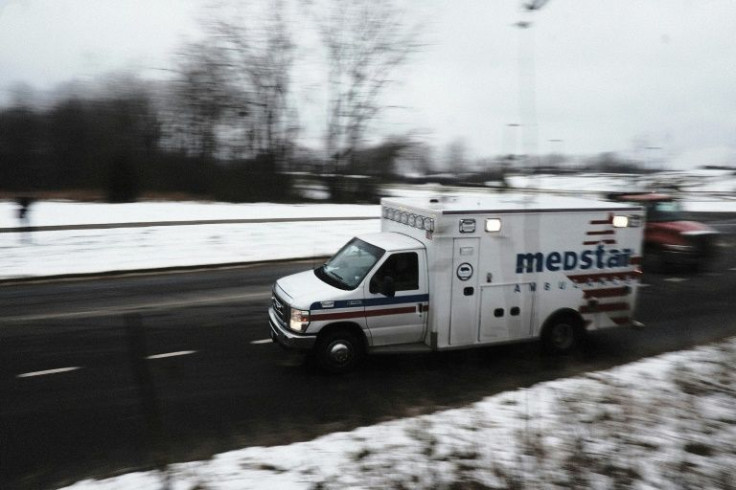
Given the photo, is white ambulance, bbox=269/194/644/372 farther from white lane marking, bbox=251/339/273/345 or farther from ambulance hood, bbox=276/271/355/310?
white lane marking, bbox=251/339/273/345

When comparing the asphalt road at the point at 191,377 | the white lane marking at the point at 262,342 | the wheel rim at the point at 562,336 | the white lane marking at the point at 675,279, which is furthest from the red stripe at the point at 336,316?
the white lane marking at the point at 675,279

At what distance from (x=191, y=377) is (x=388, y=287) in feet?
10.6

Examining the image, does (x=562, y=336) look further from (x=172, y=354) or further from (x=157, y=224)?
(x=157, y=224)

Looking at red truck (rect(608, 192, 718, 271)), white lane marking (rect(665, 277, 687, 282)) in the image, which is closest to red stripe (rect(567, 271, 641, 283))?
white lane marking (rect(665, 277, 687, 282))

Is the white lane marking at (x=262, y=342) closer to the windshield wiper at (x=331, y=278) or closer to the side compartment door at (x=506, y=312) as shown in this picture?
the windshield wiper at (x=331, y=278)

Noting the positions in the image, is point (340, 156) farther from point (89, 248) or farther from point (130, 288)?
point (130, 288)

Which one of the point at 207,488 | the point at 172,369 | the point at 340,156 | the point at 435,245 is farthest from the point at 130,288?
the point at 340,156

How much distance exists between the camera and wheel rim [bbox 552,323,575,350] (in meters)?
9.07

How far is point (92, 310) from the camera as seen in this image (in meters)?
11.9

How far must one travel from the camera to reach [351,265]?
872 centimetres

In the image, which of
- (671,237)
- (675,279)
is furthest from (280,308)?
(671,237)

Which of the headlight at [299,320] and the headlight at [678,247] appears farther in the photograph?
the headlight at [678,247]

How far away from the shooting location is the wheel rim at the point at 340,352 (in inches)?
316

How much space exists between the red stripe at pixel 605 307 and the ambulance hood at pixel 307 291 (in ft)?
13.4
